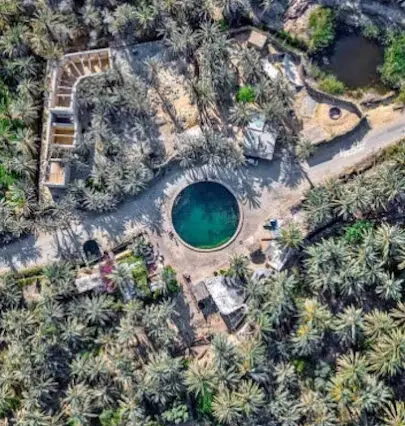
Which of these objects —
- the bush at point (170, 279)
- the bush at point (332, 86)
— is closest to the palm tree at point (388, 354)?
the bush at point (170, 279)

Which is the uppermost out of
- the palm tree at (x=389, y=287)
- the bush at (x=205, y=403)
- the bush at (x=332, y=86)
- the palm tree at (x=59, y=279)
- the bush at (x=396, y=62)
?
the bush at (x=396, y=62)

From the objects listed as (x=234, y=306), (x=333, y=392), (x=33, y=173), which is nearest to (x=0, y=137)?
(x=33, y=173)

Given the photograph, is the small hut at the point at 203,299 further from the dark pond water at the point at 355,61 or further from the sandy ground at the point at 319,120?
the dark pond water at the point at 355,61

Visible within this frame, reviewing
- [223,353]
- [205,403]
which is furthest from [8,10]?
[205,403]

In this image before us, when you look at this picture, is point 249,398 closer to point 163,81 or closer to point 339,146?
point 339,146

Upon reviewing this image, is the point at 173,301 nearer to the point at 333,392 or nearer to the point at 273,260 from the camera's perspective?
the point at 273,260
